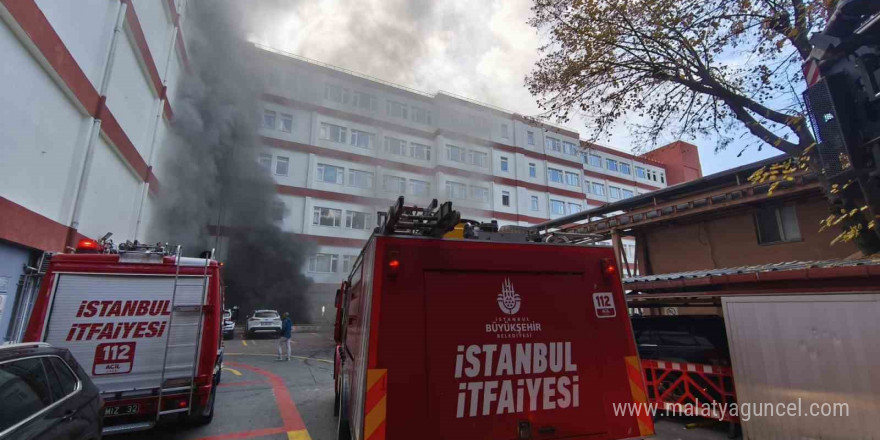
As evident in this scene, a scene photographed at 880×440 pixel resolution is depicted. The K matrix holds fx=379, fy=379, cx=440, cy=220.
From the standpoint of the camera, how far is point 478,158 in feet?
109

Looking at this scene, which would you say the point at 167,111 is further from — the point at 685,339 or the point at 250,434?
the point at 685,339

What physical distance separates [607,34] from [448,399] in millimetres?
7995

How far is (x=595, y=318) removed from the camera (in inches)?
125

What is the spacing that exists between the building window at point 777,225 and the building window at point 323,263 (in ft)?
77.5

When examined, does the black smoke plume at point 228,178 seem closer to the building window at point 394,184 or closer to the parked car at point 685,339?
the building window at point 394,184

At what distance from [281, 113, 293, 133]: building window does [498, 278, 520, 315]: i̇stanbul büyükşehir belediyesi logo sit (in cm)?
2835

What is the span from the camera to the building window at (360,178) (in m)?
29.2

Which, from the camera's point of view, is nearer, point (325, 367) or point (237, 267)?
point (325, 367)

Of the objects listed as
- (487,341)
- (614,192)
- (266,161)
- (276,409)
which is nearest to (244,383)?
(276,409)

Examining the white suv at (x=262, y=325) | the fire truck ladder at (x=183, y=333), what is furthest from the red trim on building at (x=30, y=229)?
the white suv at (x=262, y=325)

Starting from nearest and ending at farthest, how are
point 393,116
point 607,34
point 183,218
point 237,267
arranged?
point 607,34
point 183,218
point 237,267
point 393,116

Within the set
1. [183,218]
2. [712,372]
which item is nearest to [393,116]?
[183,218]

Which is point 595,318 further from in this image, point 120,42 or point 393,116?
point 393,116

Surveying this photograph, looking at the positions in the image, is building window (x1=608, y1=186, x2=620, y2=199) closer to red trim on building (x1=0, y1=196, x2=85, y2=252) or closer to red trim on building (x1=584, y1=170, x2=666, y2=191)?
red trim on building (x1=584, y1=170, x2=666, y2=191)
